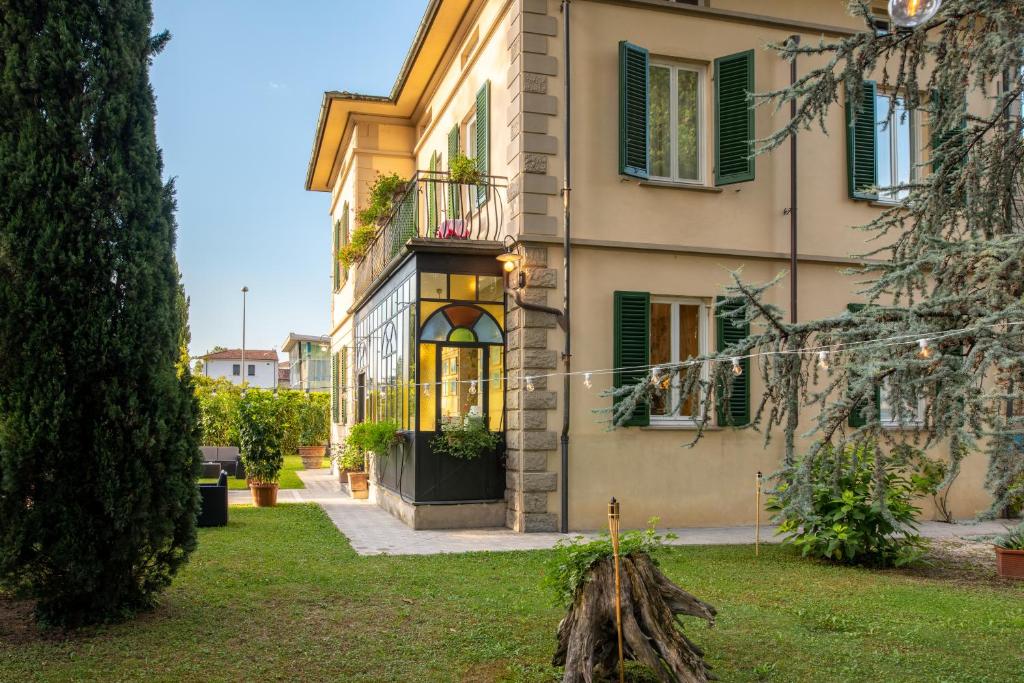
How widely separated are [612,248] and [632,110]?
65.2 inches

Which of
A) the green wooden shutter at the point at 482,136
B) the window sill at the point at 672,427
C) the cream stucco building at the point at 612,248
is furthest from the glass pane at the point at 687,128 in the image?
the window sill at the point at 672,427

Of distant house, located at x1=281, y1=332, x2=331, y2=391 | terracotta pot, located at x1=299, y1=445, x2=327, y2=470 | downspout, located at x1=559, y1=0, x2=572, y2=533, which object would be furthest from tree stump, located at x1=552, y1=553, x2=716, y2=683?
distant house, located at x1=281, y1=332, x2=331, y2=391

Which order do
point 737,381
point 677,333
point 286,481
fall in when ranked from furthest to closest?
point 286,481 → point 677,333 → point 737,381

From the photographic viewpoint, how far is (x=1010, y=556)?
8148mm

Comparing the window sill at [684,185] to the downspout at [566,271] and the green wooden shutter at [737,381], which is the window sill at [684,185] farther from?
the green wooden shutter at [737,381]

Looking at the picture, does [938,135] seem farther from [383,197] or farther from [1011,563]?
[383,197]

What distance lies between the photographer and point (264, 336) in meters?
54.0

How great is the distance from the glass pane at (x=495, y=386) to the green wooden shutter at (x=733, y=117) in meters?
3.44

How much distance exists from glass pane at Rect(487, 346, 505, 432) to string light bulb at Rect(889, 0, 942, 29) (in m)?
6.45

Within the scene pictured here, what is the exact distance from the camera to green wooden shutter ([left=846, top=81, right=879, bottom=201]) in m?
11.9

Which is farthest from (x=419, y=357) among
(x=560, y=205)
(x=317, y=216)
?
(x=317, y=216)

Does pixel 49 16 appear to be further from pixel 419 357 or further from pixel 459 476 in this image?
pixel 459 476

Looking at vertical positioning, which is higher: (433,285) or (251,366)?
(251,366)

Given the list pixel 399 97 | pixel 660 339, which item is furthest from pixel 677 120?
pixel 399 97
